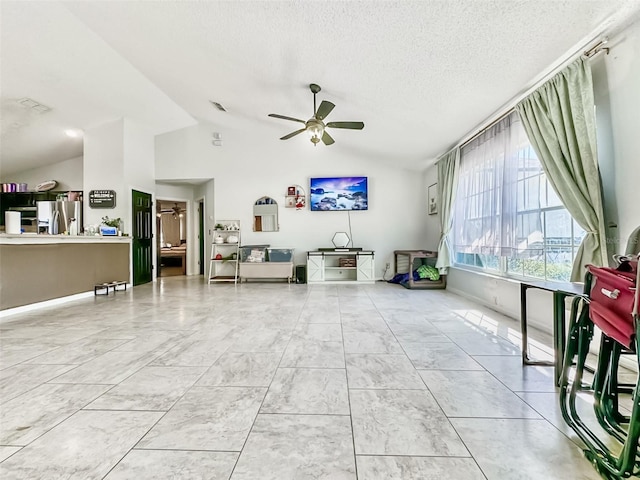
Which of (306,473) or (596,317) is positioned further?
(596,317)

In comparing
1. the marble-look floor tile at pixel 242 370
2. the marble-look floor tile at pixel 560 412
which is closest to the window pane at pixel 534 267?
the marble-look floor tile at pixel 560 412

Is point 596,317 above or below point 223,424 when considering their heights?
above

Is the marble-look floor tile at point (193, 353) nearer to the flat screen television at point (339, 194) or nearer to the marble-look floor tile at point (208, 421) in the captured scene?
the marble-look floor tile at point (208, 421)

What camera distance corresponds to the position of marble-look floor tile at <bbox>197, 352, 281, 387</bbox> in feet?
6.07

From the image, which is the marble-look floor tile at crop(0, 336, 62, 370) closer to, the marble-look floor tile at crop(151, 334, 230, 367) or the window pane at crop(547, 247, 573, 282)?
the marble-look floor tile at crop(151, 334, 230, 367)

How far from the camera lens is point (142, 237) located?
641cm

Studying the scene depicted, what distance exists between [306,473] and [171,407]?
34.6 inches

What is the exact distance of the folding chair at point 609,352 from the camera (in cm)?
95

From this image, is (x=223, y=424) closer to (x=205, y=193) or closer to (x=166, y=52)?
(x=166, y=52)

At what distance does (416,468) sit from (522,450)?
0.49 m

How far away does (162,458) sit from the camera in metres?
1.19

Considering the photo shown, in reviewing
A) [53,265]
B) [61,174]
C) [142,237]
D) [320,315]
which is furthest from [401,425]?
[61,174]

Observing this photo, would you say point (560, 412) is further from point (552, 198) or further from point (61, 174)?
point (61, 174)

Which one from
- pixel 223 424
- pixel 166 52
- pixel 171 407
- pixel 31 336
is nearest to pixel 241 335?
pixel 171 407
